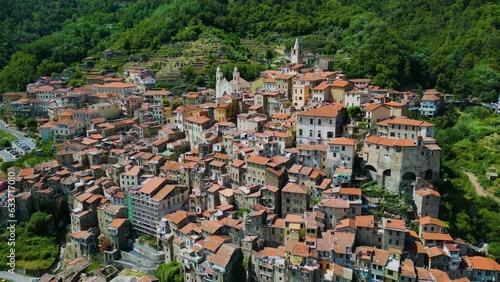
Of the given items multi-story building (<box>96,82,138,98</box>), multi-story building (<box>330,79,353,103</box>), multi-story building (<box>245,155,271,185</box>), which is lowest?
multi-story building (<box>245,155,271,185</box>)

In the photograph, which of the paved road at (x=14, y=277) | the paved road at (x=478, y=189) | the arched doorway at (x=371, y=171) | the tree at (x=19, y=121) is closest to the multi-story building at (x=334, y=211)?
the arched doorway at (x=371, y=171)

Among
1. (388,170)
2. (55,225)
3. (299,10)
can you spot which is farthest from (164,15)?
(388,170)

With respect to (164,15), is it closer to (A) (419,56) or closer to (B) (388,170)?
(A) (419,56)

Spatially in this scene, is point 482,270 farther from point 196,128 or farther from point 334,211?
point 196,128

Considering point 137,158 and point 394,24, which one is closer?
point 137,158

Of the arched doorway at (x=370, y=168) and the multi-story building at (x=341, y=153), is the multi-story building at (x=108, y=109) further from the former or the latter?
the arched doorway at (x=370, y=168)

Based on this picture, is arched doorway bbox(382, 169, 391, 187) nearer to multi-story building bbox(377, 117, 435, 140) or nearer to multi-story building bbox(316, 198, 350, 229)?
multi-story building bbox(377, 117, 435, 140)

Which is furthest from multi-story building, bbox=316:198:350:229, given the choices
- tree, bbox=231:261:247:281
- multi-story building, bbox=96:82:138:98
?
multi-story building, bbox=96:82:138:98

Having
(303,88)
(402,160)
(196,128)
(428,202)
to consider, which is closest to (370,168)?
(402,160)
